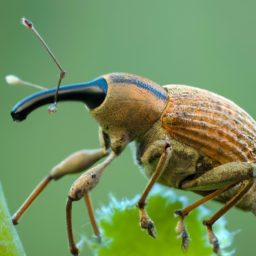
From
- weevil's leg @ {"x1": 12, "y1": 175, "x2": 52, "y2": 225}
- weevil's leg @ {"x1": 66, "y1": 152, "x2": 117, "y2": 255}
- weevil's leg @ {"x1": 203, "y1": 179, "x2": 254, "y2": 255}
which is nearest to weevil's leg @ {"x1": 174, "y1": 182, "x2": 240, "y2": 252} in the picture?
weevil's leg @ {"x1": 203, "y1": 179, "x2": 254, "y2": 255}

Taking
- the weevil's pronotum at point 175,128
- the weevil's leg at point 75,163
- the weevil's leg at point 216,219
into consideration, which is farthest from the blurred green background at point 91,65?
the weevil's leg at point 216,219

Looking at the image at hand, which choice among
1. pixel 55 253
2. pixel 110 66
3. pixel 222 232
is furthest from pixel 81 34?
pixel 222 232

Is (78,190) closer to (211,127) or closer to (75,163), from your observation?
(75,163)

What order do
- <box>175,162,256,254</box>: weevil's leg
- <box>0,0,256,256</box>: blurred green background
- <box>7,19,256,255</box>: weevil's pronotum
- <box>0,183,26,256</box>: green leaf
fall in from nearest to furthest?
1. <box>0,183,26,256</box>: green leaf
2. <box>175,162,256,254</box>: weevil's leg
3. <box>7,19,256,255</box>: weevil's pronotum
4. <box>0,0,256,256</box>: blurred green background

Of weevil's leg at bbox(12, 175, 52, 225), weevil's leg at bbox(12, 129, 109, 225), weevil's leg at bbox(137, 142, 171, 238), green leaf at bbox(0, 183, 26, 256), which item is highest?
green leaf at bbox(0, 183, 26, 256)

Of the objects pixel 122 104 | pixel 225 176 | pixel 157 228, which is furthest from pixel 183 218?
pixel 122 104

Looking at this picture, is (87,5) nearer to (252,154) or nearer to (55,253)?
(55,253)

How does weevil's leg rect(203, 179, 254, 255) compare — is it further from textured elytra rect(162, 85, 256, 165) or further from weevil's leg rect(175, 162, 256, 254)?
textured elytra rect(162, 85, 256, 165)
